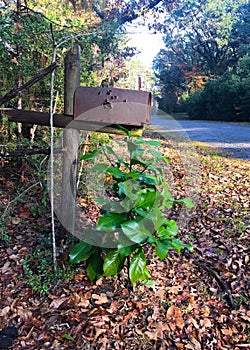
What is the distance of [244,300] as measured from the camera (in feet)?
6.36

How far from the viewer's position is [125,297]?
1.90m

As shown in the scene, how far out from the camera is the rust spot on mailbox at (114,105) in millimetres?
1694

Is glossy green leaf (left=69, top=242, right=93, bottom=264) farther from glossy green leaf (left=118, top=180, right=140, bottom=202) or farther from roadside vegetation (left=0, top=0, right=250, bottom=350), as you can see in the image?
glossy green leaf (left=118, top=180, right=140, bottom=202)

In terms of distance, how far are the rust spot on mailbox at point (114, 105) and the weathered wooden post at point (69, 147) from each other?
0.37ft

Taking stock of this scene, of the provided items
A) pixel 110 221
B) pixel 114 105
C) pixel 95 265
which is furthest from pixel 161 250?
pixel 114 105

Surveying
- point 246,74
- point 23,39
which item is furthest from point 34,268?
point 246,74

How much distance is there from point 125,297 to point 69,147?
103 centimetres

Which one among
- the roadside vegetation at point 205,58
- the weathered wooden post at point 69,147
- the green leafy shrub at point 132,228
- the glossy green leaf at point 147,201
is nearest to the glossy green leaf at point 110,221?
the green leafy shrub at point 132,228

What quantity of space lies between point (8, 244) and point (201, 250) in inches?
61.7

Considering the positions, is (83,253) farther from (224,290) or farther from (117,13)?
(117,13)

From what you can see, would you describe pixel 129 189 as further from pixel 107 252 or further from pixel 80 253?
pixel 80 253

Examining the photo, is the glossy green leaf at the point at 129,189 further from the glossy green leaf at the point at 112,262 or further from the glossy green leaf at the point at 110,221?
the glossy green leaf at the point at 112,262

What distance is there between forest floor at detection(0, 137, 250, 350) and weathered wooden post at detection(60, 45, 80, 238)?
0.25 metres

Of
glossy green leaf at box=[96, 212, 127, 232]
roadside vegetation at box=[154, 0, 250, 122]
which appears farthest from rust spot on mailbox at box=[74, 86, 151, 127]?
roadside vegetation at box=[154, 0, 250, 122]
